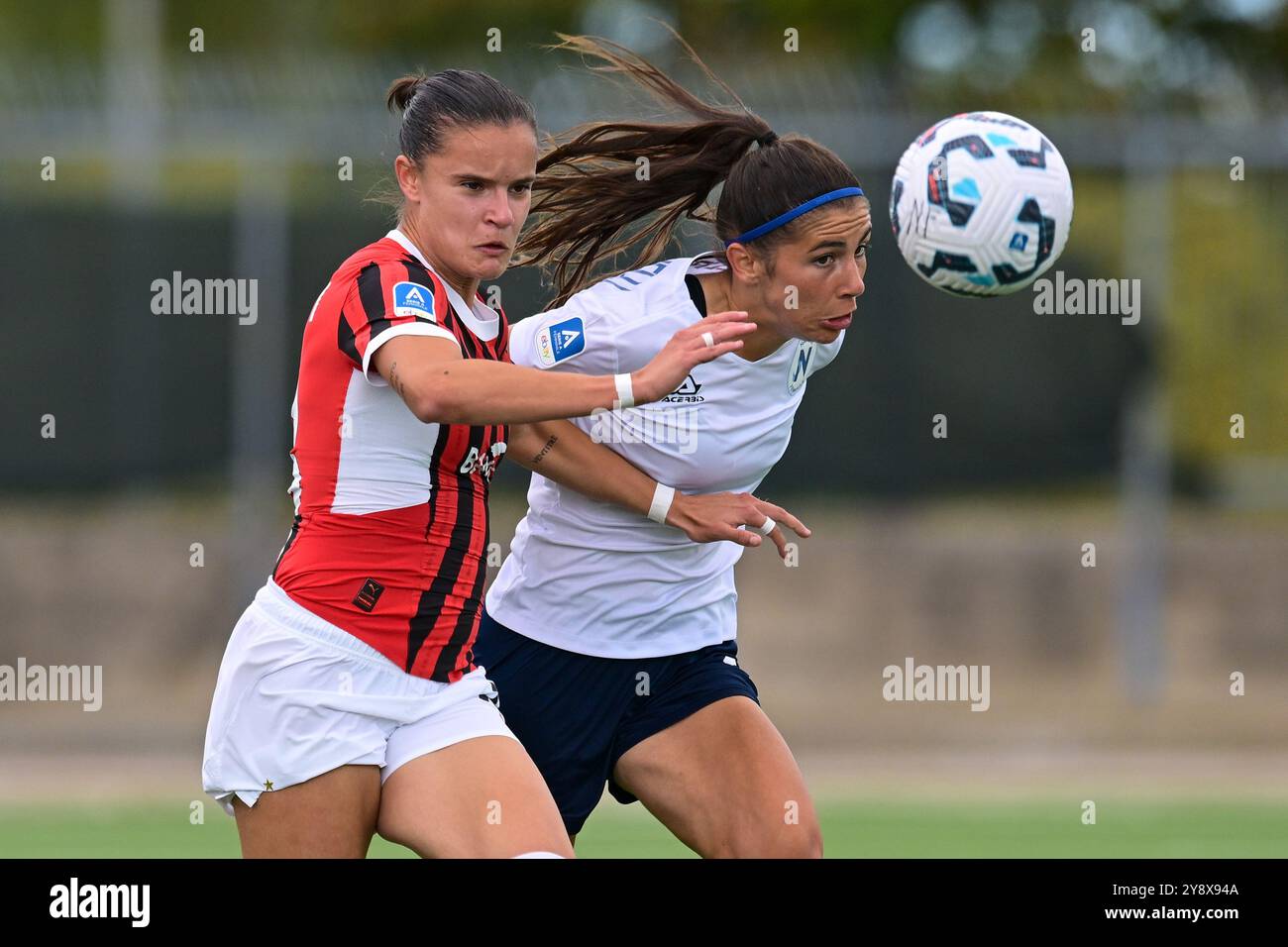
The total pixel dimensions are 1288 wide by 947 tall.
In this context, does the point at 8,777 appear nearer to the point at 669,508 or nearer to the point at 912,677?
the point at 912,677

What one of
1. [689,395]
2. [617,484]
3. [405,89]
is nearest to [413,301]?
[405,89]

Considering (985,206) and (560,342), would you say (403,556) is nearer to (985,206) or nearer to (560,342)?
(560,342)

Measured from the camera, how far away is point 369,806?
430 centimetres

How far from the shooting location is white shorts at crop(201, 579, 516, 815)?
427 centimetres

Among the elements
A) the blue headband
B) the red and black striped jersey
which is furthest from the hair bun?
the blue headband

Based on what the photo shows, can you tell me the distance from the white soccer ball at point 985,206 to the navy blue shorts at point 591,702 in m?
1.25

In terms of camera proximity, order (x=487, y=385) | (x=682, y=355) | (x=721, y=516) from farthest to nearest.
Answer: (x=721, y=516)
(x=682, y=355)
(x=487, y=385)

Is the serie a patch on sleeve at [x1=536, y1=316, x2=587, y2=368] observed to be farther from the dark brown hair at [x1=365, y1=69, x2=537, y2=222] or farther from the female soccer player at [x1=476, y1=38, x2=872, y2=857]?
the dark brown hair at [x1=365, y1=69, x2=537, y2=222]

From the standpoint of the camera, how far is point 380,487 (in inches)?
171

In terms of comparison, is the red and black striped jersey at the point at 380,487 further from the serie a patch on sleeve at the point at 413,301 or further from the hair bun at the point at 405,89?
the hair bun at the point at 405,89

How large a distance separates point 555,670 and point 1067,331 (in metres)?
7.27

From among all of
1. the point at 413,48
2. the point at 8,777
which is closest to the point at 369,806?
the point at 8,777

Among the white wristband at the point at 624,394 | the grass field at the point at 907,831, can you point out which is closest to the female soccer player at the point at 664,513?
the white wristband at the point at 624,394

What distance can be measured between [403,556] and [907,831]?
177 inches
